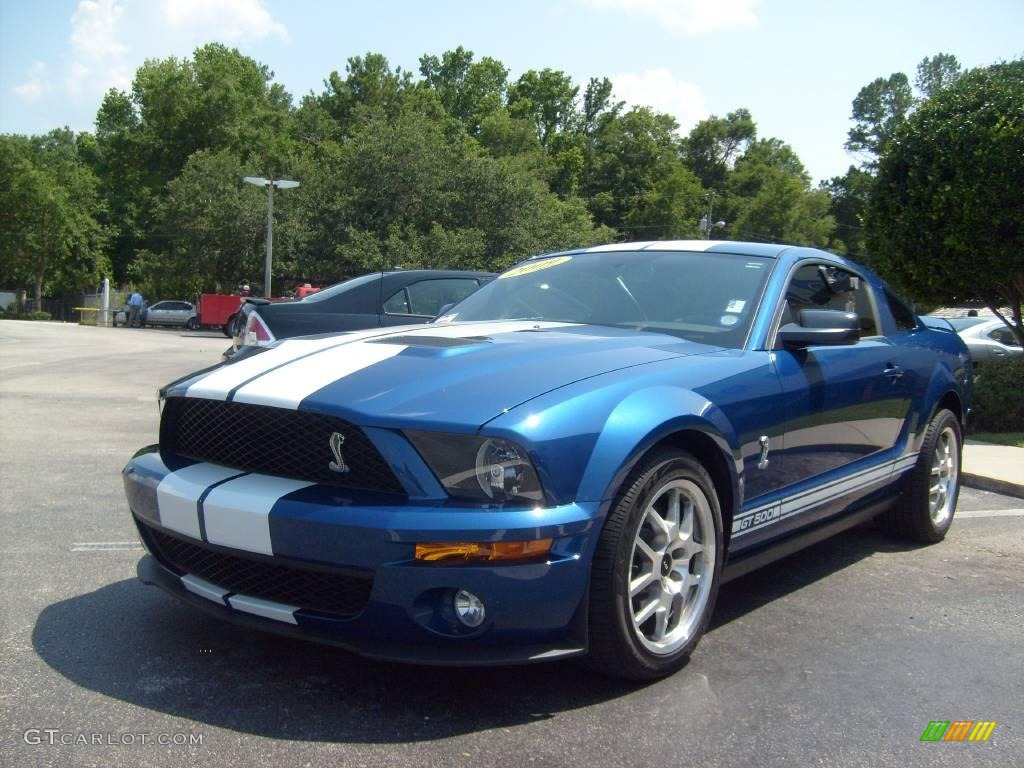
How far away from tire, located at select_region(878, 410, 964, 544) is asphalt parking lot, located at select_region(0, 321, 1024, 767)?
0.43 meters

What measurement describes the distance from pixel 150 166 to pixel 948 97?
53.3 meters

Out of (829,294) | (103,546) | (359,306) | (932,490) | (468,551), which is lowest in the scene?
(103,546)

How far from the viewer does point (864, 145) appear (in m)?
80.7

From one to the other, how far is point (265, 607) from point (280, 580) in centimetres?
9

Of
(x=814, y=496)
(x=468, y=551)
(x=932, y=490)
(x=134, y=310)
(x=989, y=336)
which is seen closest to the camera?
(x=468, y=551)

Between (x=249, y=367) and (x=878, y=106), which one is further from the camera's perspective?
(x=878, y=106)

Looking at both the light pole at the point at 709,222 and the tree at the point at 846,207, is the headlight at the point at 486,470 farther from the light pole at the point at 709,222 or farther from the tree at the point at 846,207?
the tree at the point at 846,207

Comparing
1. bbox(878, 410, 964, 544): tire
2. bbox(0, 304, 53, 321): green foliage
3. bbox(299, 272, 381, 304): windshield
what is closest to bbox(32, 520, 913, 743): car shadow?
bbox(878, 410, 964, 544): tire

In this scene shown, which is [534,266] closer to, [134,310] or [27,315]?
[134,310]

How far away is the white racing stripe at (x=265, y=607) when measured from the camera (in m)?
2.73

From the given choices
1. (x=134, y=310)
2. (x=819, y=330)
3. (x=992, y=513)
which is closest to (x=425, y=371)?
(x=819, y=330)

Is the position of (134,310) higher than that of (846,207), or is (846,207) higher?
(846,207)

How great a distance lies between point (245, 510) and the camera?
2725mm

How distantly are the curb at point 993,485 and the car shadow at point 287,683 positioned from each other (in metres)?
4.64
